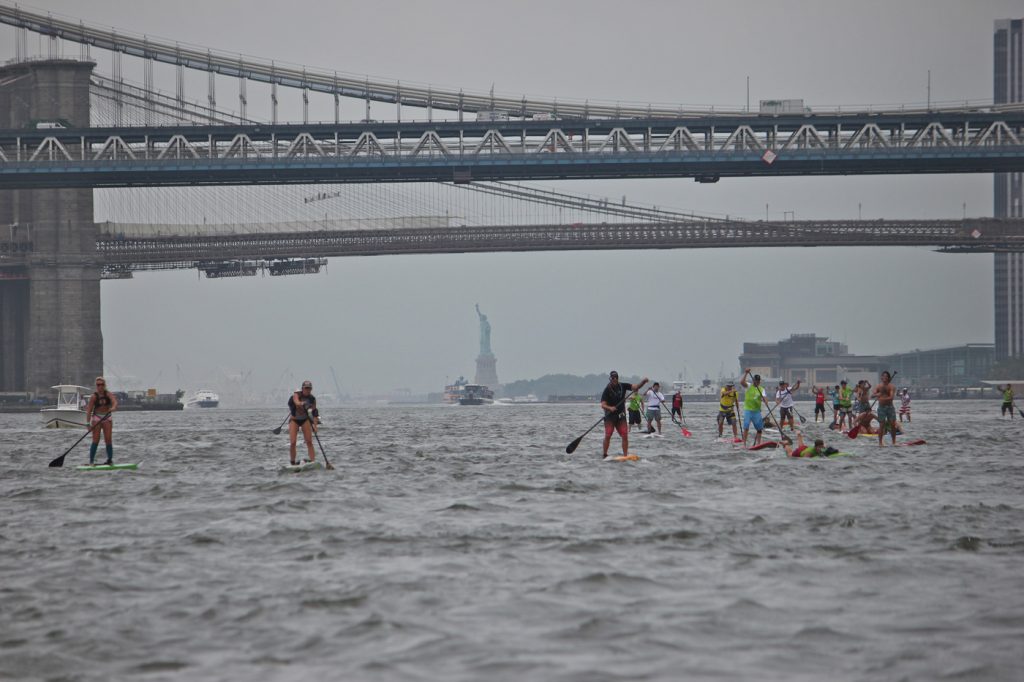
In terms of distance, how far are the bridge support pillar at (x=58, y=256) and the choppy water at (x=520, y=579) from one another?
92.7 meters

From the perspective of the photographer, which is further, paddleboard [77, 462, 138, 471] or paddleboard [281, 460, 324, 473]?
paddleboard [77, 462, 138, 471]

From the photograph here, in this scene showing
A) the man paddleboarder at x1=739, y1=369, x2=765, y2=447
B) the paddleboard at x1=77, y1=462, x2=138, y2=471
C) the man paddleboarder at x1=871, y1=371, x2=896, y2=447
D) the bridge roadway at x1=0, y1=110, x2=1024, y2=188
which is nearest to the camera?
A: the paddleboard at x1=77, y1=462, x2=138, y2=471

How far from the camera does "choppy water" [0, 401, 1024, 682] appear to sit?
9344 millimetres

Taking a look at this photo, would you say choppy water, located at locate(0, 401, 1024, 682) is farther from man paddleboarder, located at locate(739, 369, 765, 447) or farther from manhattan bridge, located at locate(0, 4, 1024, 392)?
manhattan bridge, located at locate(0, 4, 1024, 392)

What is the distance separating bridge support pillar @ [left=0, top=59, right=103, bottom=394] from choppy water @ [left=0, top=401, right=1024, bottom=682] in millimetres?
92746

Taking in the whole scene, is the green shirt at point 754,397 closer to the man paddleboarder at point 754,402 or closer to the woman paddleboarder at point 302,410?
the man paddleboarder at point 754,402

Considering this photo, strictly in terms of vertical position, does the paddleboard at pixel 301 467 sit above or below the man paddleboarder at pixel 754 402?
below

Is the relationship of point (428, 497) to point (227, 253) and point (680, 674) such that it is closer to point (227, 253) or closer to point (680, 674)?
point (680, 674)

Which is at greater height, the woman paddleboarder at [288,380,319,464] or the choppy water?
the woman paddleboarder at [288,380,319,464]

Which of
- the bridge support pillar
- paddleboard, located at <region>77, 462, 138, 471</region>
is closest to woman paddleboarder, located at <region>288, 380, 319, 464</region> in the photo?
paddleboard, located at <region>77, 462, 138, 471</region>

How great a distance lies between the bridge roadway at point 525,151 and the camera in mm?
92625

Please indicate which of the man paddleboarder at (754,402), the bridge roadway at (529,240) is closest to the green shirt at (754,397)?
the man paddleboarder at (754,402)

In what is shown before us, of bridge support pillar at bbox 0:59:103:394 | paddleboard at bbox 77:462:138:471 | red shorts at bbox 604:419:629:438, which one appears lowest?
paddleboard at bbox 77:462:138:471

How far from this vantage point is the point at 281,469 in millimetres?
27328
